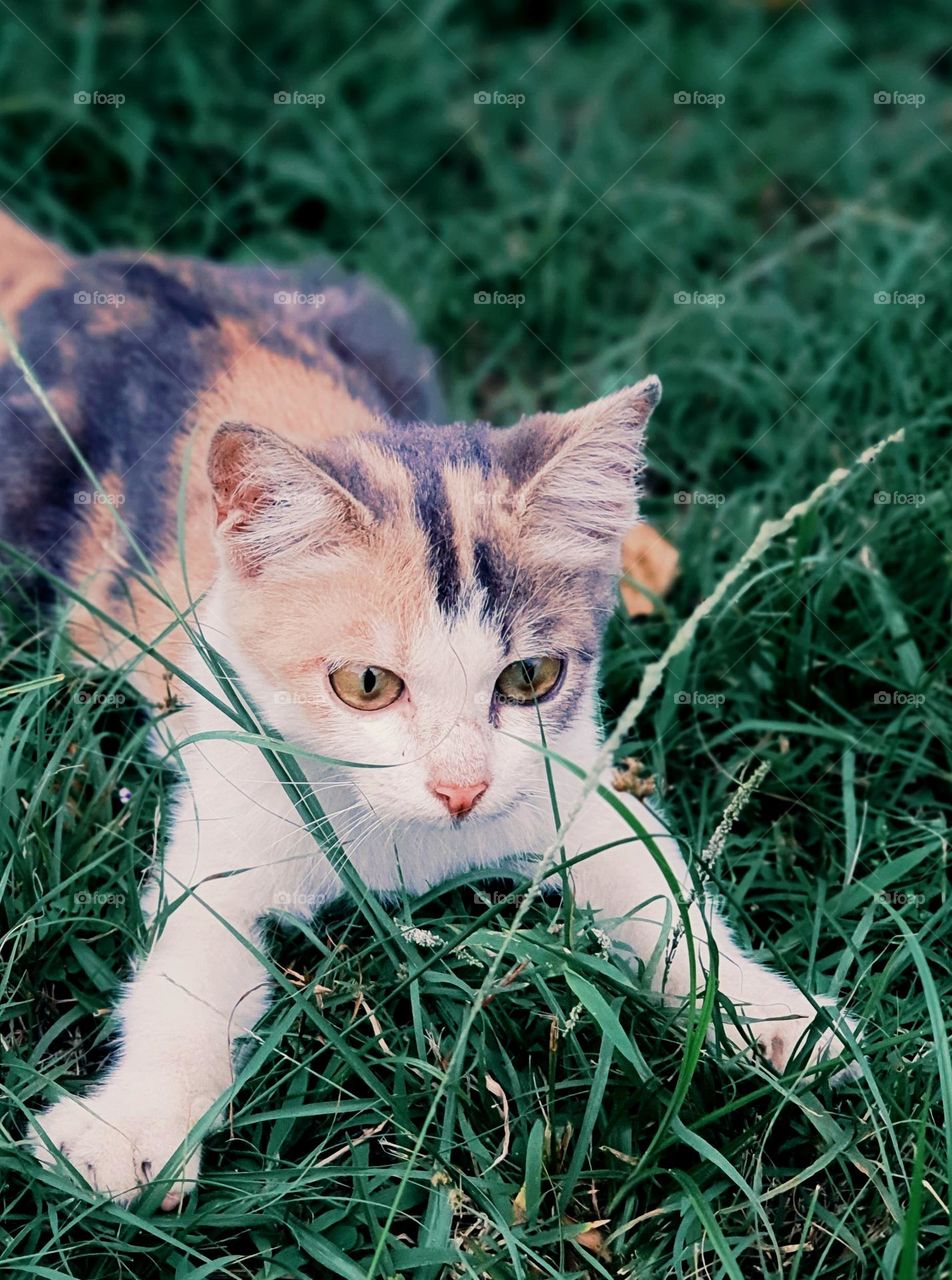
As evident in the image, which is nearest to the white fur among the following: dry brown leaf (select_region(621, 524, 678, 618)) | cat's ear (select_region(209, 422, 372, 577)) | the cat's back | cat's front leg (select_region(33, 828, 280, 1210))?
cat's front leg (select_region(33, 828, 280, 1210))

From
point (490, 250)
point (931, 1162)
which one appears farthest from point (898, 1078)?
point (490, 250)

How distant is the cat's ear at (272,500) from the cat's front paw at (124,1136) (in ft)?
2.98

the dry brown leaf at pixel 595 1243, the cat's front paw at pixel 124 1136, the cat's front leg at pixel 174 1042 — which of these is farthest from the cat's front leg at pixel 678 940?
the cat's front paw at pixel 124 1136

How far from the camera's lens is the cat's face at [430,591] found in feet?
6.88

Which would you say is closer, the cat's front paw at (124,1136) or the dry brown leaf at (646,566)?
the cat's front paw at (124,1136)

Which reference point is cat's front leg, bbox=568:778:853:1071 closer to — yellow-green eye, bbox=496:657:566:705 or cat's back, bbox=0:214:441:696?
yellow-green eye, bbox=496:657:566:705

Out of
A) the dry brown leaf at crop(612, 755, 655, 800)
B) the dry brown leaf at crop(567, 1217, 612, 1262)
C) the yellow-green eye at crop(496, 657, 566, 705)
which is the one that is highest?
the yellow-green eye at crop(496, 657, 566, 705)

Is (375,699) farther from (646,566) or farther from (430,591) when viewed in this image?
(646,566)

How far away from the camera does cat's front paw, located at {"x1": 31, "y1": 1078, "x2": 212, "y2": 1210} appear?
81.4 inches

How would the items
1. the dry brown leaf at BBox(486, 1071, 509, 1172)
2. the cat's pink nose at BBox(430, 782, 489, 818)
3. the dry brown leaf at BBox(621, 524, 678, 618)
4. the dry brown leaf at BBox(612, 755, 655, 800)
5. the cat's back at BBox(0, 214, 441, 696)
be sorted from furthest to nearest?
the dry brown leaf at BBox(621, 524, 678, 618) < the cat's back at BBox(0, 214, 441, 696) < the dry brown leaf at BBox(612, 755, 655, 800) < the dry brown leaf at BBox(486, 1071, 509, 1172) < the cat's pink nose at BBox(430, 782, 489, 818)

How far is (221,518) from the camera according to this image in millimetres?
2236

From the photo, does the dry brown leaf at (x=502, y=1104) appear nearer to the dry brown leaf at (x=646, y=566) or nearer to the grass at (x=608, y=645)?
the grass at (x=608, y=645)

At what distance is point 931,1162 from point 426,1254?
2.73ft

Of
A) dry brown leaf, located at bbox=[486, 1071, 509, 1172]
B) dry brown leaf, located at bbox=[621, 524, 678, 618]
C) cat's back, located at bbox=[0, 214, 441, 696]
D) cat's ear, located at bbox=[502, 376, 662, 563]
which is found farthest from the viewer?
dry brown leaf, located at bbox=[621, 524, 678, 618]
